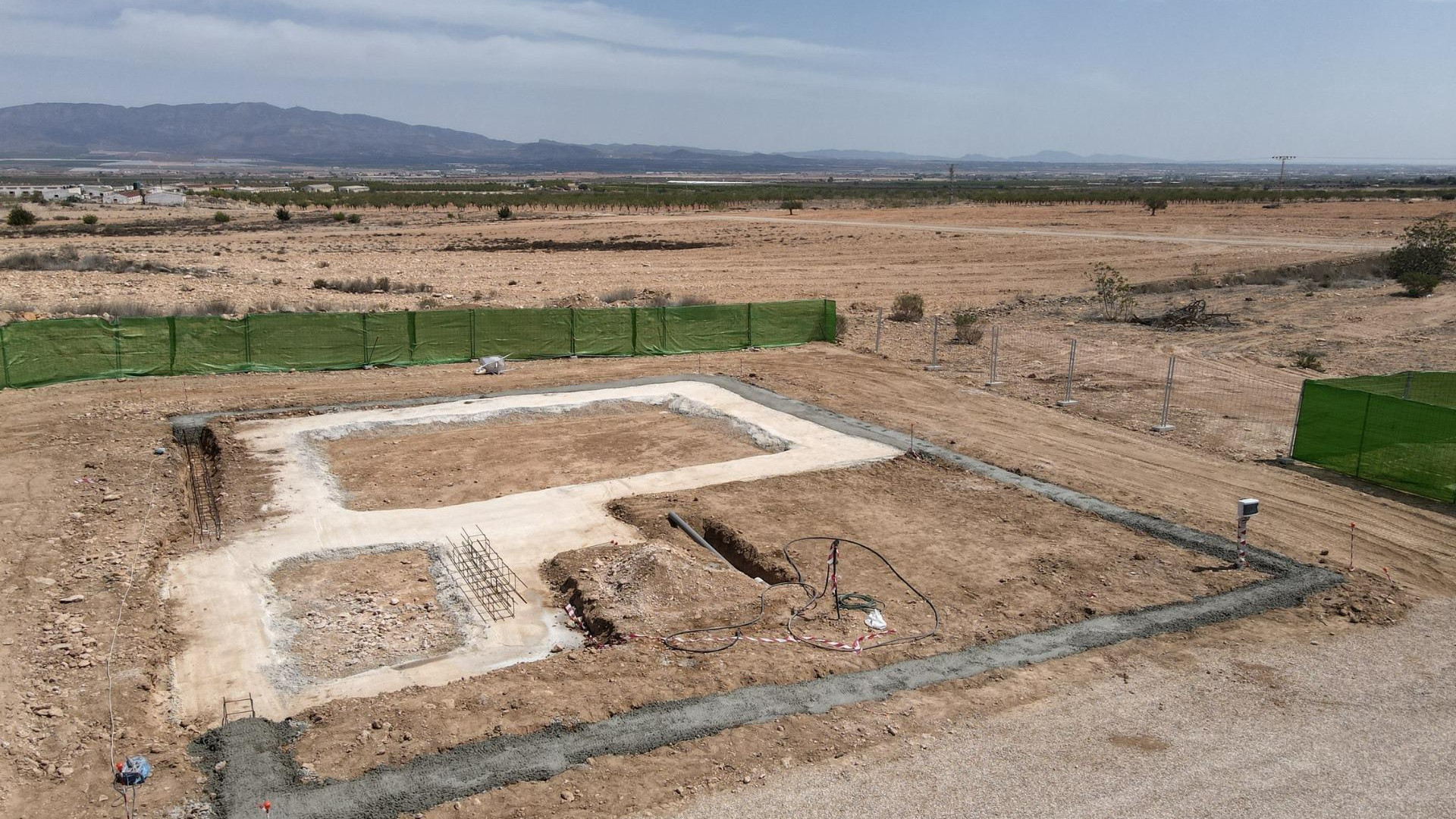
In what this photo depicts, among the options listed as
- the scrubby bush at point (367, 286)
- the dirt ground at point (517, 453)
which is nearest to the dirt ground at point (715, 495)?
the scrubby bush at point (367, 286)

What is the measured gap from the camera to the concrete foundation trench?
337 inches

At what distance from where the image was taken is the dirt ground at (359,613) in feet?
37.8

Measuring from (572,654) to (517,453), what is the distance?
9221 millimetres

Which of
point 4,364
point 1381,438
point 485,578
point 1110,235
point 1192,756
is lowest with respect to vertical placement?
point 485,578

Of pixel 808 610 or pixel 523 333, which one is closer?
pixel 808 610

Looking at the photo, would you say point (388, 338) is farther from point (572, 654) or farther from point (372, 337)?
point (572, 654)

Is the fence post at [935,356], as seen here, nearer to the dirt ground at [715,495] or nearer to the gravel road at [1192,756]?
the dirt ground at [715,495]

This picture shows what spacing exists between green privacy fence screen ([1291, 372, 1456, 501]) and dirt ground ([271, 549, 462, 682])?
16.1 meters

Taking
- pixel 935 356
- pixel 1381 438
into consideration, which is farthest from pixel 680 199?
pixel 1381 438

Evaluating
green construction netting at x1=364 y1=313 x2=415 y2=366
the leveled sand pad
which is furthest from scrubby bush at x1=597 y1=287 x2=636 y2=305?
the leveled sand pad

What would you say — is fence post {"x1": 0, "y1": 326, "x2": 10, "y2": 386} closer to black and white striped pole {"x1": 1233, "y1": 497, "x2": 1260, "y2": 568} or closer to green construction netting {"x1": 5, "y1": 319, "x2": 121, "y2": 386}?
green construction netting {"x1": 5, "y1": 319, "x2": 121, "y2": 386}

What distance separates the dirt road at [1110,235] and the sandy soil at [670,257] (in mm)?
614

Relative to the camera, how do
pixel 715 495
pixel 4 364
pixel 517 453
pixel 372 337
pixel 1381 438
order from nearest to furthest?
pixel 715 495
pixel 1381 438
pixel 517 453
pixel 4 364
pixel 372 337

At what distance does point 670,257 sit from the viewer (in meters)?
57.3
